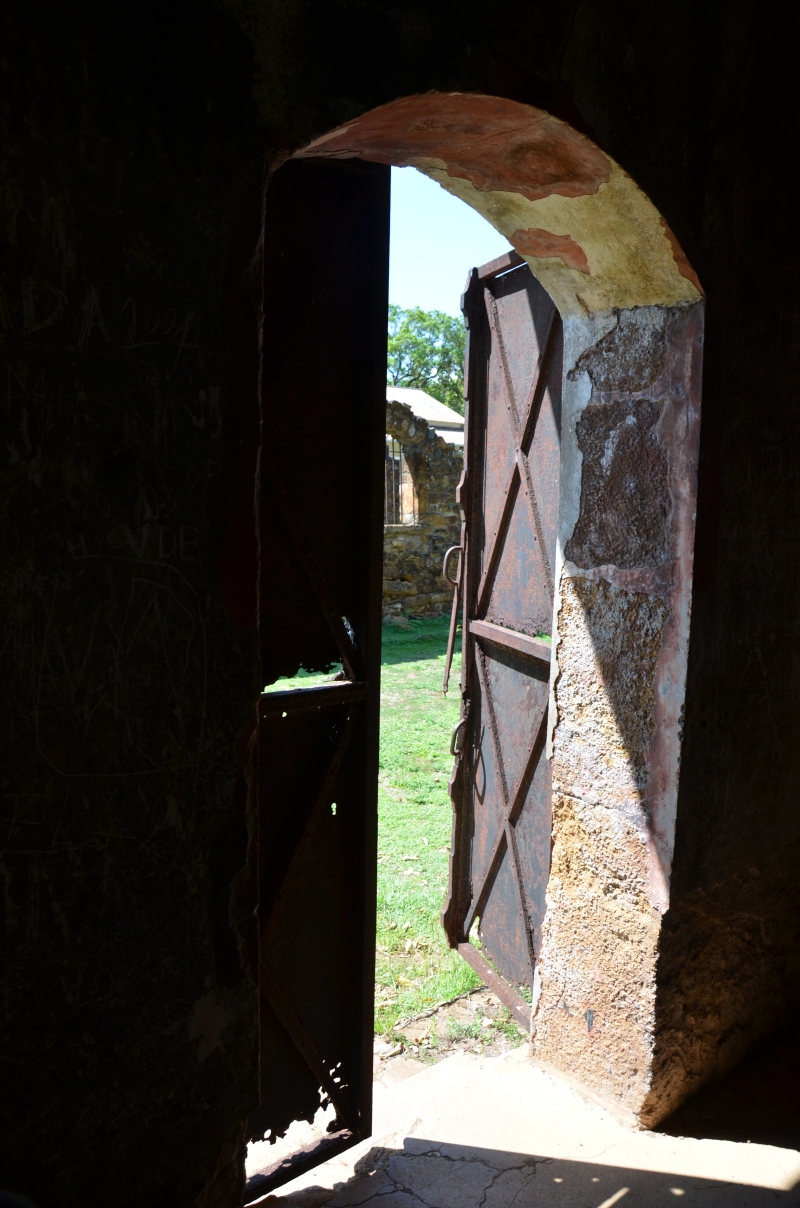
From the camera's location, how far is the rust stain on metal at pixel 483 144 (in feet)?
5.67

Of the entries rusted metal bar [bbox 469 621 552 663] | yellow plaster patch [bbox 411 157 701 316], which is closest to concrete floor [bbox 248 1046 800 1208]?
rusted metal bar [bbox 469 621 552 663]

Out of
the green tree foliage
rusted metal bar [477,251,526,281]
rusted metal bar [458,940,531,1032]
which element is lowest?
rusted metal bar [458,940,531,1032]

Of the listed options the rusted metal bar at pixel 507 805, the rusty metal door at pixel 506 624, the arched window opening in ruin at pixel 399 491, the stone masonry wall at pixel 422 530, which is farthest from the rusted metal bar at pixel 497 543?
the arched window opening in ruin at pixel 399 491

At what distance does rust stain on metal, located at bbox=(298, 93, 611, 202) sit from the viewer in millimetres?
1729

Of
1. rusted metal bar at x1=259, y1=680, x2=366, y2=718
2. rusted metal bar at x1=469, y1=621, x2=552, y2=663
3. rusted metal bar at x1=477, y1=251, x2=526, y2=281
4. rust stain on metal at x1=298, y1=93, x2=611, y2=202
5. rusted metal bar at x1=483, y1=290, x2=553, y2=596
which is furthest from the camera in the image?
rusted metal bar at x1=477, y1=251, x2=526, y2=281

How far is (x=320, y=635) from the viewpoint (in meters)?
2.36

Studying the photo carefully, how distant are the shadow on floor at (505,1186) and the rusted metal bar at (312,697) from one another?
1374mm

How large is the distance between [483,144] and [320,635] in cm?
132

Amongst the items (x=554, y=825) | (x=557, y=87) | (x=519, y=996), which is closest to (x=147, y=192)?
(x=557, y=87)

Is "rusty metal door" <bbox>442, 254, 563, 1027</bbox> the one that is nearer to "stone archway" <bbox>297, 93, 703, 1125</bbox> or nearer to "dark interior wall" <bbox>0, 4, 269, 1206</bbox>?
"stone archway" <bbox>297, 93, 703, 1125</bbox>

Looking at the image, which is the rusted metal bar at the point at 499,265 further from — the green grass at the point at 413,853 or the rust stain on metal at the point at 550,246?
the green grass at the point at 413,853

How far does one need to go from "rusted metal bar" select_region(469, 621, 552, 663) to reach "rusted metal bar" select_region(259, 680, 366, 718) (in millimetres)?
940

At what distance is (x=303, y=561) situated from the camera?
2.28 meters

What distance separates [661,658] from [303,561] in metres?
1.08
